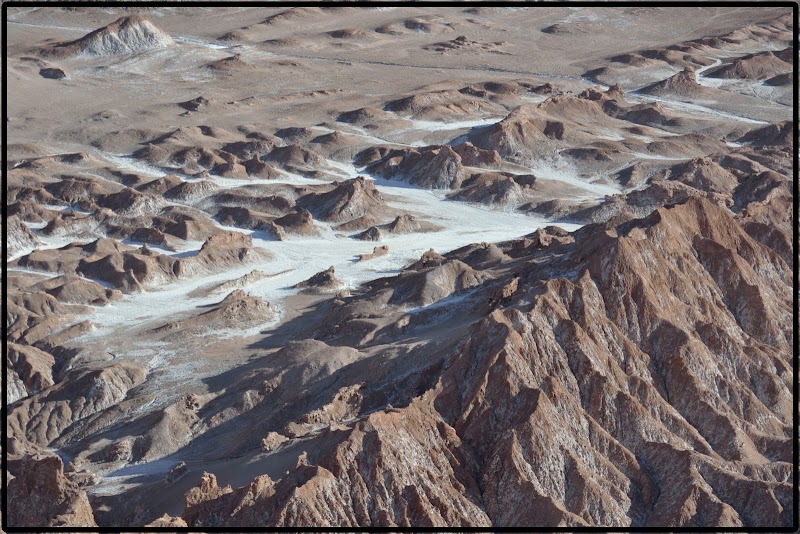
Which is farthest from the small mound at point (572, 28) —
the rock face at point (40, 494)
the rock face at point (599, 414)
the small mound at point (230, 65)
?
the rock face at point (40, 494)

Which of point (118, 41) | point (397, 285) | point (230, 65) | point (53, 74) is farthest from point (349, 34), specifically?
point (397, 285)

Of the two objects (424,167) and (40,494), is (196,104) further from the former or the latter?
(40,494)

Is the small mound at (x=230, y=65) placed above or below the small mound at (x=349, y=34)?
above

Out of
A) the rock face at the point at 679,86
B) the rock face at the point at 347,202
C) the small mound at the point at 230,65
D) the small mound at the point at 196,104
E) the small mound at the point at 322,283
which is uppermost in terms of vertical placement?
the small mound at the point at 322,283

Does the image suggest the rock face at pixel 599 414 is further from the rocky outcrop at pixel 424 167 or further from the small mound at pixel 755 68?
the small mound at pixel 755 68

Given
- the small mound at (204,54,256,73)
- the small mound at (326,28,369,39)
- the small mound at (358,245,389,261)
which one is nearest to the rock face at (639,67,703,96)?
the small mound at (326,28,369,39)

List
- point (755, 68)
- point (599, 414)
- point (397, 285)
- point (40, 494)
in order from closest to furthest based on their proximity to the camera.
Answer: point (40, 494)
point (599, 414)
point (397, 285)
point (755, 68)
